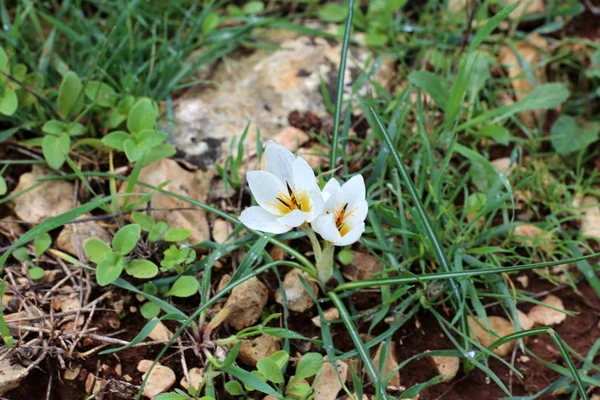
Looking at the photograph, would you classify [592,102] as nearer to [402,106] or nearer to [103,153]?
[402,106]

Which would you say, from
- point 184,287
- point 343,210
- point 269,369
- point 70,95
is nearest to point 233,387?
point 269,369

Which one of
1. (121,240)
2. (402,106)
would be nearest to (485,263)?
(402,106)

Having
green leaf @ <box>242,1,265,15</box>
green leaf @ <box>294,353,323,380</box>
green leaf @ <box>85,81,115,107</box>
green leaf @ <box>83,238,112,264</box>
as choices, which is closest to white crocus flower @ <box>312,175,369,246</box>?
→ green leaf @ <box>294,353,323,380</box>

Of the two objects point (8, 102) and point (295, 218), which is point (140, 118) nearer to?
point (8, 102)

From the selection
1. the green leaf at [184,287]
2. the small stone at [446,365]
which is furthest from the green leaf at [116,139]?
the small stone at [446,365]

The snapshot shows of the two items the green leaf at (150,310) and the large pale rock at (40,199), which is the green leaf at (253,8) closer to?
the large pale rock at (40,199)

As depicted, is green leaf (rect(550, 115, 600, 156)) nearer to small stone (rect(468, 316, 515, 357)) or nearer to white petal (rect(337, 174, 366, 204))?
small stone (rect(468, 316, 515, 357))
